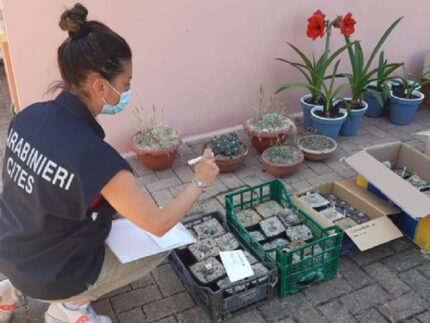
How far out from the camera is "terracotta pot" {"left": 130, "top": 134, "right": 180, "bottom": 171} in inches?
132

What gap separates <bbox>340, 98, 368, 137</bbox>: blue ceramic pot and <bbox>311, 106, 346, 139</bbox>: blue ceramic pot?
0.10 meters

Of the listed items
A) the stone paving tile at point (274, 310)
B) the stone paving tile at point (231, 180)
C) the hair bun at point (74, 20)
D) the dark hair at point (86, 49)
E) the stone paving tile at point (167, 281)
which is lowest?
the stone paving tile at point (167, 281)

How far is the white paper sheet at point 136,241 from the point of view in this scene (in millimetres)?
2102

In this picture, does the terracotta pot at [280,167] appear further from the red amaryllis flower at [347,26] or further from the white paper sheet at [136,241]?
the white paper sheet at [136,241]

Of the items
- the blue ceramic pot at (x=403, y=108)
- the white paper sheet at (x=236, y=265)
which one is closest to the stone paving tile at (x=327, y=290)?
the white paper sheet at (x=236, y=265)

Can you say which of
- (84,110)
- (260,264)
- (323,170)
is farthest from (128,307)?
(323,170)

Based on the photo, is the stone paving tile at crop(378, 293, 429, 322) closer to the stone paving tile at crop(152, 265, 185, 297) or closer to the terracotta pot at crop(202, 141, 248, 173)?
the stone paving tile at crop(152, 265, 185, 297)

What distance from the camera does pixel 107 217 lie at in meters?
1.99

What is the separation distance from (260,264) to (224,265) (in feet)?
0.59

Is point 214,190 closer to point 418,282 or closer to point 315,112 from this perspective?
point 315,112

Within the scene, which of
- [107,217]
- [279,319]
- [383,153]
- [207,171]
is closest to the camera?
[207,171]

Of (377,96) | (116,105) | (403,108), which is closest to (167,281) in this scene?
(116,105)

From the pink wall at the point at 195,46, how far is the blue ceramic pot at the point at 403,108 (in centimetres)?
56

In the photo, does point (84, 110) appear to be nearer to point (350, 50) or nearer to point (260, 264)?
point (260, 264)
